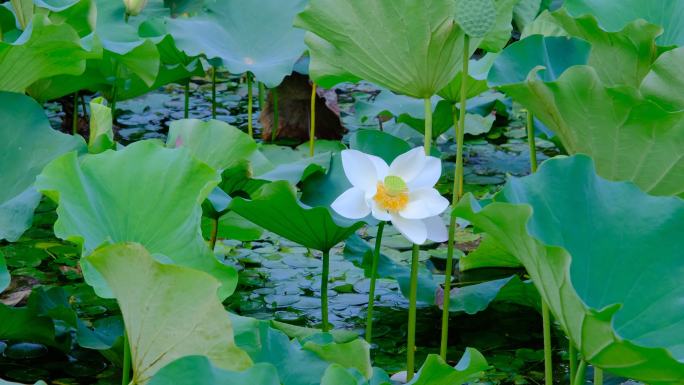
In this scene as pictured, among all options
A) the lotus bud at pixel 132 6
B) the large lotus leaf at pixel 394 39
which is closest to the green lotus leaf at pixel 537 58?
the large lotus leaf at pixel 394 39

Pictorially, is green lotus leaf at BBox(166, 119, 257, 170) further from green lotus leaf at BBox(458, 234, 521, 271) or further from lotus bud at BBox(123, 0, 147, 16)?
lotus bud at BBox(123, 0, 147, 16)

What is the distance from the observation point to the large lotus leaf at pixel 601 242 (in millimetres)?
1351

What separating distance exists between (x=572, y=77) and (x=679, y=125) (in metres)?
0.17

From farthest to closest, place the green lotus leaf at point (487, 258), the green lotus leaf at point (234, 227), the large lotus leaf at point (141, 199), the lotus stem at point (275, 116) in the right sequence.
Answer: the lotus stem at point (275, 116) → the green lotus leaf at point (487, 258) → the green lotus leaf at point (234, 227) → the large lotus leaf at point (141, 199)

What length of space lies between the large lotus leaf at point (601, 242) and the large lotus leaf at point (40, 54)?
0.91 meters

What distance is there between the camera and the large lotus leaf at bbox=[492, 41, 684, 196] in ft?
5.34

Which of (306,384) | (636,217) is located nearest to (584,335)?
(636,217)

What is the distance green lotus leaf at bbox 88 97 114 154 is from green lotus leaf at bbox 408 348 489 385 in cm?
81

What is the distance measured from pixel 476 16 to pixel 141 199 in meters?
0.56

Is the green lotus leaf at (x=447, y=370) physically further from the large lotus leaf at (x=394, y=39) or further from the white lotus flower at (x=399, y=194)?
the large lotus leaf at (x=394, y=39)

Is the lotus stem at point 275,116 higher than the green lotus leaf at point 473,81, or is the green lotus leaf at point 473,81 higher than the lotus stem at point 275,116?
the green lotus leaf at point 473,81

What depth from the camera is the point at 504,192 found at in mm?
1472

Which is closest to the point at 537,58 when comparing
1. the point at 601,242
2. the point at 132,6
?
the point at 601,242

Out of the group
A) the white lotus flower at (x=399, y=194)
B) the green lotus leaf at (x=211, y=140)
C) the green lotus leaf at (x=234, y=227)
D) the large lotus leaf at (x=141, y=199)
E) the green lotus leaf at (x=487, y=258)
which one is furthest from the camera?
the green lotus leaf at (x=487, y=258)
